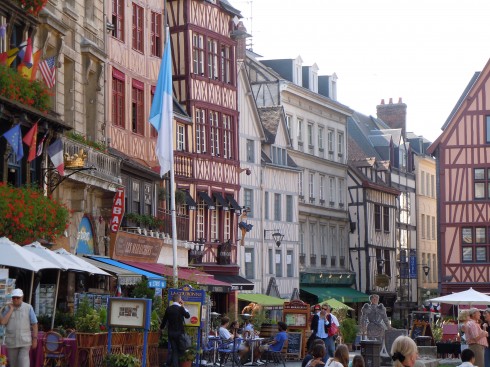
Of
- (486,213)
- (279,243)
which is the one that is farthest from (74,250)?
(486,213)

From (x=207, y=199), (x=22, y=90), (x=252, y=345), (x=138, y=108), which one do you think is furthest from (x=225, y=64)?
(x=22, y=90)

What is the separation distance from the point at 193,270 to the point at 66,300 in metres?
12.2

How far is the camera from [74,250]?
95.4ft

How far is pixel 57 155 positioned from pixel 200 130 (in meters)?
19.6

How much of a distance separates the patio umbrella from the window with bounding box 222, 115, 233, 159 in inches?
1111

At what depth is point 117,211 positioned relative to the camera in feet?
102

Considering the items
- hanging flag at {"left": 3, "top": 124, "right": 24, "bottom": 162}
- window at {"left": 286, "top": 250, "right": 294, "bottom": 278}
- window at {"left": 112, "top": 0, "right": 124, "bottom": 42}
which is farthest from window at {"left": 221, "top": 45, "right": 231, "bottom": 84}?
hanging flag at {"left": 3, "top": 124, "right": 24, "bottom": 162}

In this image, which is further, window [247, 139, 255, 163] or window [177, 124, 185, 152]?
window [247, 139, 255, 163]

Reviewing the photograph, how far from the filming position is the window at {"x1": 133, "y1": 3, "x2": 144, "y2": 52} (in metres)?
36.5

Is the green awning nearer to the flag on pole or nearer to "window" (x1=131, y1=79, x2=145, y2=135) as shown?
"window" (x1=131, y1=79, x2=145, y2=135)

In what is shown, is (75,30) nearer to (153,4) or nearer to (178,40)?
→ (153,4)

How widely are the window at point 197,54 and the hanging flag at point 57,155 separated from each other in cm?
1949

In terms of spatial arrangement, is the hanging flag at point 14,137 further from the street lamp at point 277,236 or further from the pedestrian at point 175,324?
the street lamp at point 277,236

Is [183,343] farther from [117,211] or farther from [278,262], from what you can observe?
[278,262]
